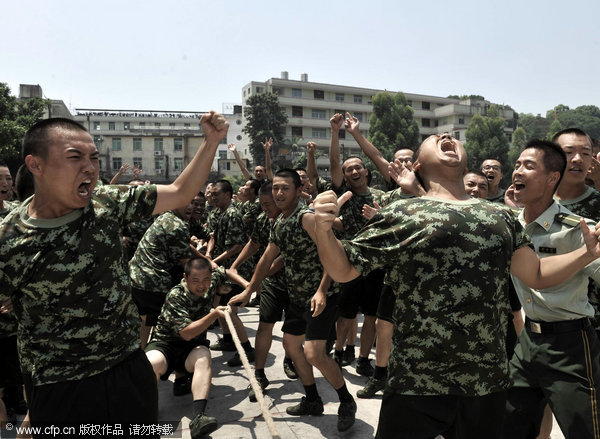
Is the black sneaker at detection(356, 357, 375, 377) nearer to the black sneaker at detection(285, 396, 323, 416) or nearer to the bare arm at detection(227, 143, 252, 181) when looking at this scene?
the black sneaker at detection(285, 396, 323, 416)

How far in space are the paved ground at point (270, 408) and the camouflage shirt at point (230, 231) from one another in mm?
1758

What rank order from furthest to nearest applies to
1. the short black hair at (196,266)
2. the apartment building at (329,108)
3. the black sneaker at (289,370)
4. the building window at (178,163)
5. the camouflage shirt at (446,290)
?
Answer: the building window at (178,163) < the apartment building at (329,108) < the black sneaker at (289,370) < the short black hair at (196,266) < the camouflage shirt at (446,290)

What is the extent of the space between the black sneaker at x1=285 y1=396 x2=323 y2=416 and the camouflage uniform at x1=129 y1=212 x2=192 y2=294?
2033 mm

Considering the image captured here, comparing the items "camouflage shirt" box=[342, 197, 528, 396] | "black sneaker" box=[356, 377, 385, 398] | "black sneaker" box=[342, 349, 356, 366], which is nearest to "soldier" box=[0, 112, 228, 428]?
"camouflage shirt" box=[342, 197, 528, 396]

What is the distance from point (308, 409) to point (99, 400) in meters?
2.36

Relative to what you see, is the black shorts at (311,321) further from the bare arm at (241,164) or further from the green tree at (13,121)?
the green tree at (13,121)

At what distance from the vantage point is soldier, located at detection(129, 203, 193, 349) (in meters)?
5.27

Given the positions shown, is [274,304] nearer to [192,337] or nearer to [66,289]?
[192,337]

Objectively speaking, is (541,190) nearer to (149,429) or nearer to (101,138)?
(149,429)

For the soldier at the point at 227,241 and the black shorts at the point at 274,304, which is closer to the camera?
the black shorts at the point at 274,304

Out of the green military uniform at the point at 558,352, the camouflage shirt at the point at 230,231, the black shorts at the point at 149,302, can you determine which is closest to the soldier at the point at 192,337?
the black shorts at the point at 149,302

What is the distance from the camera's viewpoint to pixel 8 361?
12.6 ft

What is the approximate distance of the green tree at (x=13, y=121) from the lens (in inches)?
848

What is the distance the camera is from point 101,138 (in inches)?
2231
